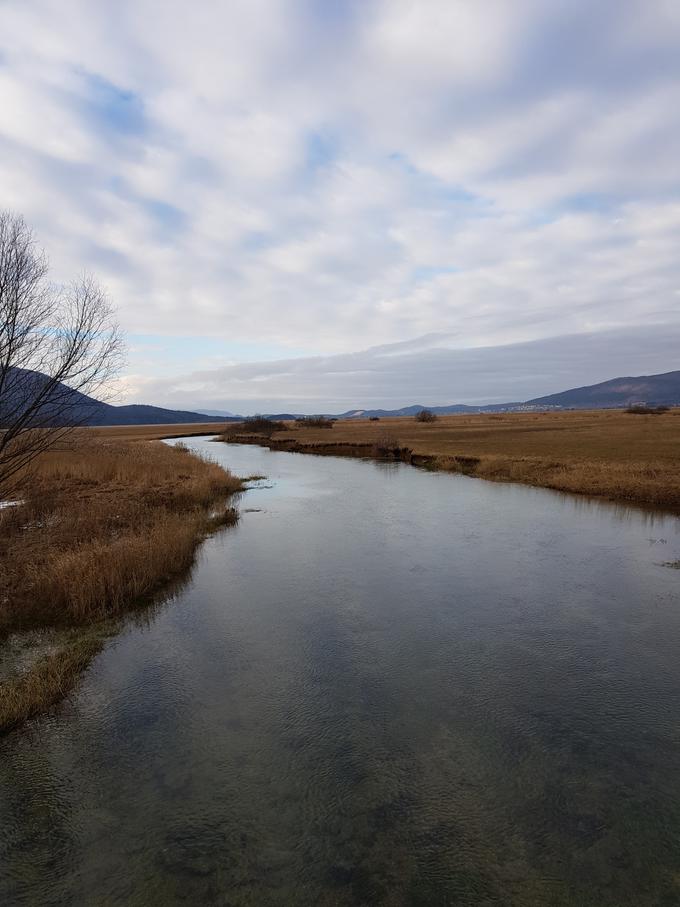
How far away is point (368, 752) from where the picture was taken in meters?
7.27

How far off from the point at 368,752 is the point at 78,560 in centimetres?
939

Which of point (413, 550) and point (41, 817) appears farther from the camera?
point (413, 550)

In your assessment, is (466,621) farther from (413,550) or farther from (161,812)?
(161,812)

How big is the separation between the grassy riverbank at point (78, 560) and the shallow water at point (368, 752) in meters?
0.77

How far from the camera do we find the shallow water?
17.6 ft

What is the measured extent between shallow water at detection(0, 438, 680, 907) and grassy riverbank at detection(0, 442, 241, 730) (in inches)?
30.2

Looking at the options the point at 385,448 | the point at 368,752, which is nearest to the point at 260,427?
the point at 385,448

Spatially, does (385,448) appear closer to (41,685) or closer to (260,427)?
(41,685)

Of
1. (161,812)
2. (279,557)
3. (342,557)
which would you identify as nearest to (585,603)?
(342,557)

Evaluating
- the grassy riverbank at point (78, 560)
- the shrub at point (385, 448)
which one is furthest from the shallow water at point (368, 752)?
the shrub at point (385, 448)

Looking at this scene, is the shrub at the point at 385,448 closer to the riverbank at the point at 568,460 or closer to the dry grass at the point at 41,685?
the riverbank at the point at 568,460

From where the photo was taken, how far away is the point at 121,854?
18.5 feet

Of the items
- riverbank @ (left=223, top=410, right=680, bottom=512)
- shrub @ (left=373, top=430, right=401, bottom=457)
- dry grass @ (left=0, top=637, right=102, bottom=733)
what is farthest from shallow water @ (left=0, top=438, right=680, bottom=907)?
shrub @ (left=373, top=430, right=401, bottom=457)

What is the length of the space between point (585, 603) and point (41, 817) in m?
11.7
